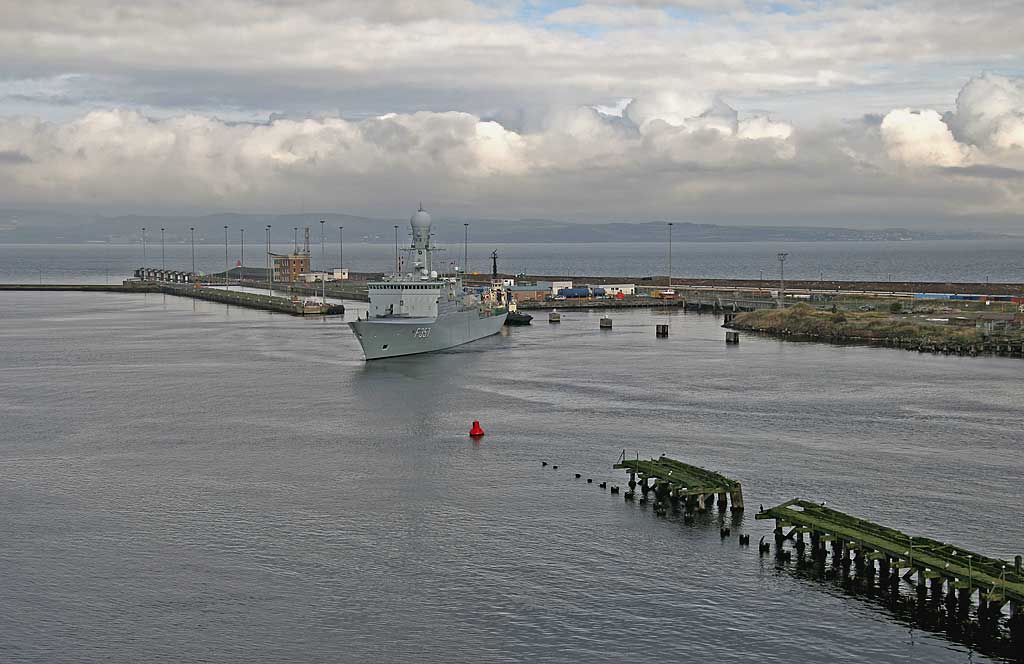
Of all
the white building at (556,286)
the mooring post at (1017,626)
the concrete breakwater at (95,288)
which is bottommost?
the mooring post at (1017,626)

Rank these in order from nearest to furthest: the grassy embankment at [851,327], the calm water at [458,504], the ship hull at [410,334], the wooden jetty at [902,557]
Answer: the wooden jetty at [902,557], the calm water at [458,504], the ship hull at [410,334], the grassy embankment at [851,327]

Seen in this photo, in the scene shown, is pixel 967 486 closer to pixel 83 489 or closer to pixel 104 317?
pixel 83 489

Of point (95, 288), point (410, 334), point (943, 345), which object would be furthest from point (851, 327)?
point (95, 288)

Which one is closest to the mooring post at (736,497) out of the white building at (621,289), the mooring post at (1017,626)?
the mooring post at (1017,626)

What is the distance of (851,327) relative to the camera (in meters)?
89.4

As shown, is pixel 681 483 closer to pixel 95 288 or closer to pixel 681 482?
pixel 681 482

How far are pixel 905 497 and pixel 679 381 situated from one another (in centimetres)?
2879

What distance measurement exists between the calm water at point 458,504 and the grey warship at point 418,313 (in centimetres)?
445

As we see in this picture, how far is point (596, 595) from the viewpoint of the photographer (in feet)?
90.6

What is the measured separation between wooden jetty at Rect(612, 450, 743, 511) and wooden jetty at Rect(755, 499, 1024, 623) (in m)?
1.87

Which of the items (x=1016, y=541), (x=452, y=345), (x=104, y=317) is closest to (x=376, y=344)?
(x=452, y=345)

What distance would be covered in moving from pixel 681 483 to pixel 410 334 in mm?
44995

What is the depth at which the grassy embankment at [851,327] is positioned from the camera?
265ft

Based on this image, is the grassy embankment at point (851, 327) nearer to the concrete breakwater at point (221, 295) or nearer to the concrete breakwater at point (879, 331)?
the concrete breakwater at point (879, 331)
